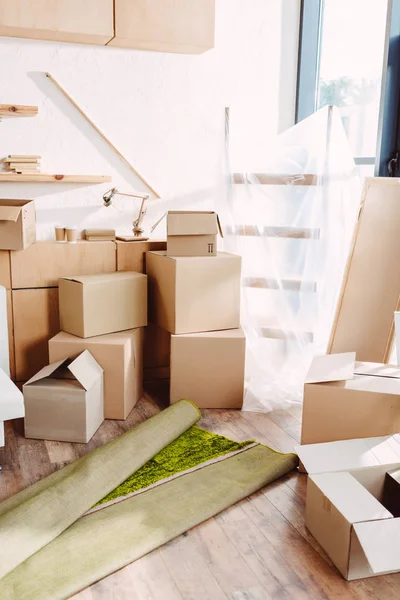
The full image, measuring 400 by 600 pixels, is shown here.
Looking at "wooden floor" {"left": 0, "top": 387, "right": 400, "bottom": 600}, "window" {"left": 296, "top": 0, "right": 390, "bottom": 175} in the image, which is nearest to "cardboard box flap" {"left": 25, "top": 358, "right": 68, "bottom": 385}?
"wooden floor" {"left": 0, "top": 387, "right": 400, "bottom": 600}

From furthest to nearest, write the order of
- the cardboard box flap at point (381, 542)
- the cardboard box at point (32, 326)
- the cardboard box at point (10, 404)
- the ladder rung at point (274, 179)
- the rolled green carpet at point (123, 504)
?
the cardboard box at point (32, 326)
the ladder rung at point (274, 179)
the cardboard box at point (10, 404)
the rolled green carpet at point (123, 504)
the cardboard box flap at point (381, 542)

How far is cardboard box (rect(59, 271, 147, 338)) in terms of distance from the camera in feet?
9.45

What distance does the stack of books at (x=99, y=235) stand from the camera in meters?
3.32

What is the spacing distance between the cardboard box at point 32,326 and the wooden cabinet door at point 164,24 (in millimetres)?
1398

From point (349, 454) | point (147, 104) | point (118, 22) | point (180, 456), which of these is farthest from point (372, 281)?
point (118, 22)

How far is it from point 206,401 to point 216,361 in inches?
8.6

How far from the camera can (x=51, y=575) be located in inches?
68.4

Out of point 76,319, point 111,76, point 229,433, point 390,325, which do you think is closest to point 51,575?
point 229,433

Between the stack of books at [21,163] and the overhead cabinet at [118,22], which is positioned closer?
the overhead cabinet at [118,22]

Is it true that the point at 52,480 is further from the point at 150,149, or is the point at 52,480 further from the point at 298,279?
the point at 150,149

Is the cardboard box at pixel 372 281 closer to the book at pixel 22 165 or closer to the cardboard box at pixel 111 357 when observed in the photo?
the cardboard box at pixel 111 357

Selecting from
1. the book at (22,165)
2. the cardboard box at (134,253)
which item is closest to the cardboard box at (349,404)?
the cardboard box at (134,253)

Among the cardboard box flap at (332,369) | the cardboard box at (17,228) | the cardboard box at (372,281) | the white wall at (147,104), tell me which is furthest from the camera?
the white wall at (147,104)

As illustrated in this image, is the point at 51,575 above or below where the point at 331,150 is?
below
